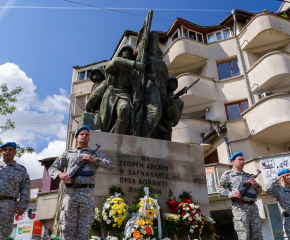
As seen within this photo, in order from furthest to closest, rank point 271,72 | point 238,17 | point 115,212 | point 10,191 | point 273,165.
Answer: point 238,17 → point 271,72 → point 273,165 → point 115,212 → point 10,191

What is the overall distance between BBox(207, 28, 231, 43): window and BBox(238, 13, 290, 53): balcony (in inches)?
95.9

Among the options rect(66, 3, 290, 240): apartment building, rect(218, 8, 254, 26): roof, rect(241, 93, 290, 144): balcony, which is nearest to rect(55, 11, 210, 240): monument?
rect(66, 3, 290, 240): apartment building

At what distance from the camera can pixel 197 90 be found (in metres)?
19.8

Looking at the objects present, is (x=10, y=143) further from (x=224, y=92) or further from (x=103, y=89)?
(x=224, y=92)

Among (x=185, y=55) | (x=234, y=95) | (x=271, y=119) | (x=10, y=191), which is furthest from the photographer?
(x=185, y=55)

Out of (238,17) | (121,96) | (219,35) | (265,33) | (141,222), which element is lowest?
(141,222)

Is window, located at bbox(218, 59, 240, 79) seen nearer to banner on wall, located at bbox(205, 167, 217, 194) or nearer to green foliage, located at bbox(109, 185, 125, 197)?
banner on wall, located at bbox(205, 167, 217, 194)

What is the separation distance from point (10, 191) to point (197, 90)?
1644 centimetres

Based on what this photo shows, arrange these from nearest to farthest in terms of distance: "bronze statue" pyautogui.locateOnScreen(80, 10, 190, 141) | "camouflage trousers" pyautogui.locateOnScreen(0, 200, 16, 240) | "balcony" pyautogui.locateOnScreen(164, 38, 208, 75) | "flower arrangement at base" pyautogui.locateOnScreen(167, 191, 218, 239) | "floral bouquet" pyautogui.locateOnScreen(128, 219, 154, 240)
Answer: "camouflage trousers" pyautogui.locateOnScreen(0, 200, 16, 240) < "floral bouquet" pyautogui.locateOnScreen(128, 219, 154, 240) < "flower arrangement at base" pyautogui.locateOnScreen(167, 191, 218, 239) < "bronze statue" pyautogui.locateOnScreen(80, 10, 190, 141) < "balcony" pyautogui.locateOnScreen(164, 38, 208, 75)

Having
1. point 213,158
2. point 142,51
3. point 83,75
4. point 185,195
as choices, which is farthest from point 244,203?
point 83,75

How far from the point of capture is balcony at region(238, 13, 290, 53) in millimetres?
19406

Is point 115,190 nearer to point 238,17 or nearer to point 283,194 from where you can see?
point 283,194

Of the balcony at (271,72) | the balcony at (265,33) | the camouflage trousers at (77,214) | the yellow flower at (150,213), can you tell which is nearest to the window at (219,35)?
the balcony at (265,33)

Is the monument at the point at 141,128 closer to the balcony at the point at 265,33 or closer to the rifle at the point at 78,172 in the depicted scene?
the rifle at the point at 78,172
